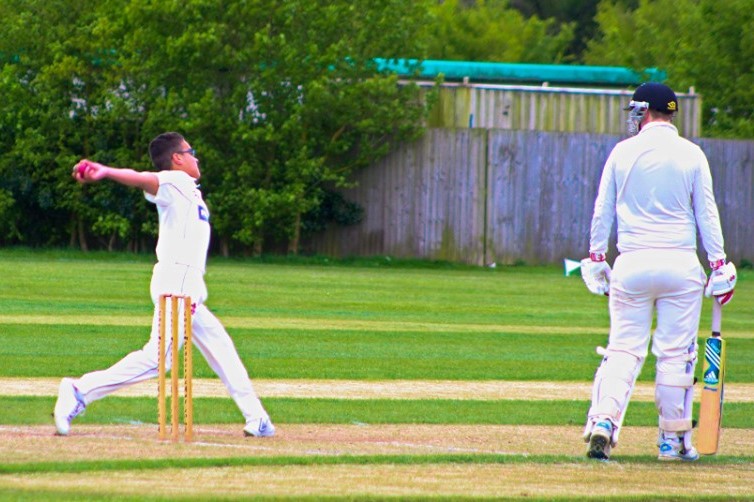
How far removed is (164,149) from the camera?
8.71m

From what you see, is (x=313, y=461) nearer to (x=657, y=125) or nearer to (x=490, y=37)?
(x=657, y=125)

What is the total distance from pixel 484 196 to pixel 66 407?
21.6m

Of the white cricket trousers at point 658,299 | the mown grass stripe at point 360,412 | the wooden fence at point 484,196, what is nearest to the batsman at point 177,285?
the mown grass stripe at point 360,412

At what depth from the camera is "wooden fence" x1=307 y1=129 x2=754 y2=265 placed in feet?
97.1

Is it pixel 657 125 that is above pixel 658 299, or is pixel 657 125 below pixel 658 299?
above

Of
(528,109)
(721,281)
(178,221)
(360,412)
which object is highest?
(528,109)

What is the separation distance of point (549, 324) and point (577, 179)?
39.9 ft

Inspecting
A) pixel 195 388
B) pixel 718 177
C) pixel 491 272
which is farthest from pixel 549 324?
pixel 718 177

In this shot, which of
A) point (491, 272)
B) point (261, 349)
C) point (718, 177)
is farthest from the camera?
point (718, 177)

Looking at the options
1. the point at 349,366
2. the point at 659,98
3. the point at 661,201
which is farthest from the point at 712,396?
the point at 349,366

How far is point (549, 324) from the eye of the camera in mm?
18062

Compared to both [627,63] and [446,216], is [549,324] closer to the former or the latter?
[446,216]

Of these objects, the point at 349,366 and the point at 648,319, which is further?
the point at 349,366

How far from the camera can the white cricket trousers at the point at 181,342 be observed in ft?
28.0
